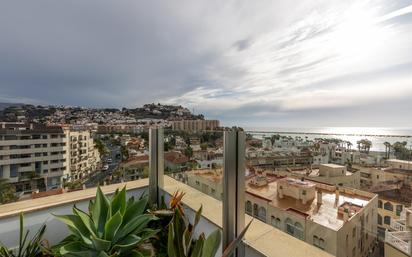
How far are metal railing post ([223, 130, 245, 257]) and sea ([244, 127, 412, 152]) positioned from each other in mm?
143

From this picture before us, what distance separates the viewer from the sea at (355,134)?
105cm

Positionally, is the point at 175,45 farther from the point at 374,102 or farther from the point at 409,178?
the point at 409,178

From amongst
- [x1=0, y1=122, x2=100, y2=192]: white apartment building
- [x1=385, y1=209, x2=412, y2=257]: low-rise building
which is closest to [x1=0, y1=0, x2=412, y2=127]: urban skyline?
[x1=385, y1=209, x2=412, y2=257]: low-rise building

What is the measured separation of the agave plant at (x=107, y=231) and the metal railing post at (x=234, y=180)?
2.07 feet

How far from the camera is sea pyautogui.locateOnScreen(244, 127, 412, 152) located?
3.43ft

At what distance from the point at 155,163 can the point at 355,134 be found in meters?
2.28

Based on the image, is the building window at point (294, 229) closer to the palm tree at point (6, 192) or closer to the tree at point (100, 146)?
the tree at point (100, 146)

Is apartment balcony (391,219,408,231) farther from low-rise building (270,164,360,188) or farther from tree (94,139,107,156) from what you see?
tree (94,139,107,156)

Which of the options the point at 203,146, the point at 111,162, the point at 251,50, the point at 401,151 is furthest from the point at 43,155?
the point at 251,50

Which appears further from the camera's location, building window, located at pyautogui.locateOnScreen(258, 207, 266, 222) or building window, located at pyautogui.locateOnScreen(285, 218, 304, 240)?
building window, located at pyautogui.locateOnScreen(258, 207, 266, 222)

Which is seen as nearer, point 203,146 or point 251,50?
point 203,146

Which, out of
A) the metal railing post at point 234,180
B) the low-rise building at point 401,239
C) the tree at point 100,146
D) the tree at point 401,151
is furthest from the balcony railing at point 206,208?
the tree at point 401,151

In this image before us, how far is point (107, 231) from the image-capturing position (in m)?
1.61

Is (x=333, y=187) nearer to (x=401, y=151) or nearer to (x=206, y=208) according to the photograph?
(x=401, y=151)
